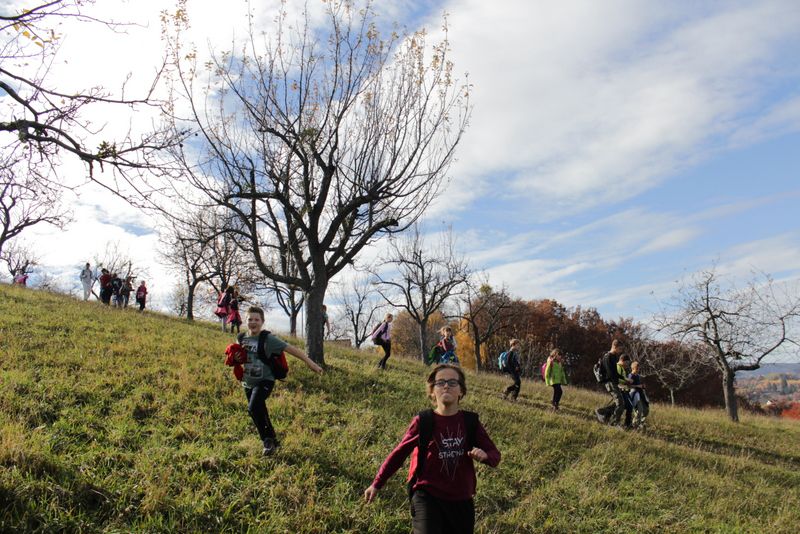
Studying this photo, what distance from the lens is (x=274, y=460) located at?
570cm

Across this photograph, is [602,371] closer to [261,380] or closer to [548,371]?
[548,371]

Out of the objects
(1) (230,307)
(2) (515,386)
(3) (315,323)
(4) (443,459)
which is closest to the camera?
(4) (443,459)

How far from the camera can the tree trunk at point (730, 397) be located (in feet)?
55.9

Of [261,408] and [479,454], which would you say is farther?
[261,408]

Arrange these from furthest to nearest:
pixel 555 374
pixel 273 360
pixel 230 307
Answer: pixel 230 307 → pixel 555 374 → pixel 273 360

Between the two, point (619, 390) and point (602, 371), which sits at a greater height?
point (602, 371)

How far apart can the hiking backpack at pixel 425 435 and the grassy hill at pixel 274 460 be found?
1.83 metres

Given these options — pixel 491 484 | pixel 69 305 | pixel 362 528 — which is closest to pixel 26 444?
pixel 362 528

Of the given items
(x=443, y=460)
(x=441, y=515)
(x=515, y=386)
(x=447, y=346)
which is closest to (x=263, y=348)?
(x=443, y=460)

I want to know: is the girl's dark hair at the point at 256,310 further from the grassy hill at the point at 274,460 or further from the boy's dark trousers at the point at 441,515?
the boy's dark trousers at the point at 441,515

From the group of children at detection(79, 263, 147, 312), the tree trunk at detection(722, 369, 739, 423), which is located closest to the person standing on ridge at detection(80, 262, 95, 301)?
the group of children at detection(79, 263, 147, 312)

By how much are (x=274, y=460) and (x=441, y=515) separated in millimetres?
3181

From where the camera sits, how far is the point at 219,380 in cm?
876

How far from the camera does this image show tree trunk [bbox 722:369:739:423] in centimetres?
1705
